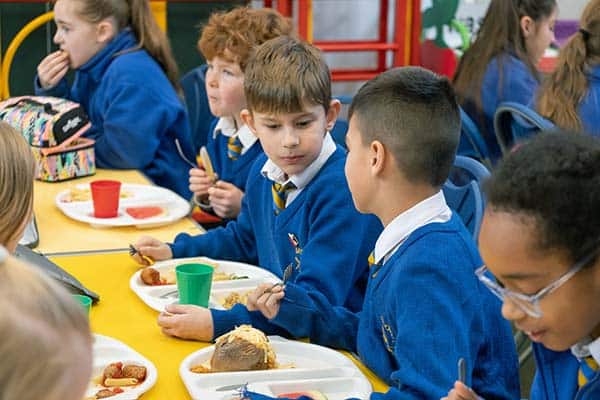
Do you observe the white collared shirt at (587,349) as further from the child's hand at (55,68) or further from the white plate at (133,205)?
the child's hand at (55,68)

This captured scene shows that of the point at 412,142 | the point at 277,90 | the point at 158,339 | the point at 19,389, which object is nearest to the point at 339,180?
the point at 277,90

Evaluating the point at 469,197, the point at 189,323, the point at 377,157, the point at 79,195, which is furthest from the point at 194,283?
the point at 79,195

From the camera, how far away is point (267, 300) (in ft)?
6.39

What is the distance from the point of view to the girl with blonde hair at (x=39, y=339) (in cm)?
89

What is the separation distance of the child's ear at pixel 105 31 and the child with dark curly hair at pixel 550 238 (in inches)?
96.9

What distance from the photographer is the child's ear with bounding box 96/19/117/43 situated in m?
3.62

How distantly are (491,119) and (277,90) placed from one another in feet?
6.05

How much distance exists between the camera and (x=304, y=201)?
2287mm

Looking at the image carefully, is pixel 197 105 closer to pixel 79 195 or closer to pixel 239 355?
pixel 79 195

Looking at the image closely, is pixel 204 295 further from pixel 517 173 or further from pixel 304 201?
pixel 517 173

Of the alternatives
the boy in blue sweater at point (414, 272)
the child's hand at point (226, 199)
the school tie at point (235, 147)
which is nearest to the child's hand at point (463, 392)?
the boy in blue sweater at point (414, 272)

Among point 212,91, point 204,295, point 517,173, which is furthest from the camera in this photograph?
point 212,91

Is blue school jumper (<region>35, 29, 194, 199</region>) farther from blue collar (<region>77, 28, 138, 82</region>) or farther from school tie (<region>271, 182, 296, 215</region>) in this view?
school tie (<region>271, 182, 296, 215</region>)

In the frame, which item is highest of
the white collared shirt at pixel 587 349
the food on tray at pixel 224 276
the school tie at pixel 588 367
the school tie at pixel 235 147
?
the white collared shirt at pixel 587 349
